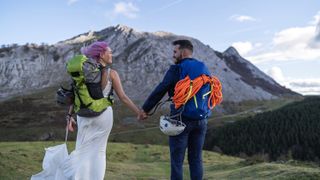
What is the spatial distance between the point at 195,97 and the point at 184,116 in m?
0.41

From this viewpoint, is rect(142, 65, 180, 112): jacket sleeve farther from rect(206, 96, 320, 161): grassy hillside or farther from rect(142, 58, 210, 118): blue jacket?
rect(206, 96, 320, 161): grassy hillside

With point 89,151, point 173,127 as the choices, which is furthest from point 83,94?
point 173,127

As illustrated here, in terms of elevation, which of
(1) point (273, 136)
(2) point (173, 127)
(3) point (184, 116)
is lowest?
(1) point (273, 136)

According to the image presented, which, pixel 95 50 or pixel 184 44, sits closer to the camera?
pixel 95 50

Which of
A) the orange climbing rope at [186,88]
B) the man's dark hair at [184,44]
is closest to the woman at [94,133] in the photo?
the orange climbing rope at [186,88]

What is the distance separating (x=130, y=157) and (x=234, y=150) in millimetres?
81214

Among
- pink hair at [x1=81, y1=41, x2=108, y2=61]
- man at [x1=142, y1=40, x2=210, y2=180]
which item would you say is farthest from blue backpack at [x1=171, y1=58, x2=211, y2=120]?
pink hair at [x1=81, y1=41, x2=108, y2=61]

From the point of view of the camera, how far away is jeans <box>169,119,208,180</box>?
8.65 metres

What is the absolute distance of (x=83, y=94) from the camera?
28.4ft

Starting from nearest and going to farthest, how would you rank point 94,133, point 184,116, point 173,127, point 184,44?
point 173,127 < point 184,116 < point 94,133 < point 184,44

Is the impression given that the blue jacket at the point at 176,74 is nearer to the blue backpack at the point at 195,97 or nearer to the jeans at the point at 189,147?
the blue backpack at the point at 195,97

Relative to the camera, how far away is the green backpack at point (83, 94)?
8.53 metres

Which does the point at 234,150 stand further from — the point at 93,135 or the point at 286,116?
the point at 93,135

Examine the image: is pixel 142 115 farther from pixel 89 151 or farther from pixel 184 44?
pixel 184 44
